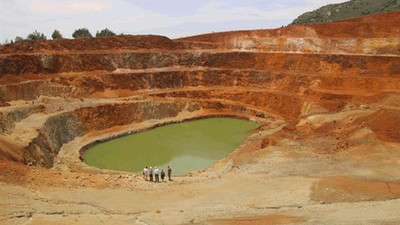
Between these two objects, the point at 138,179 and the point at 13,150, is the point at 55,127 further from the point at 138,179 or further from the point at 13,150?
the point at 138,179

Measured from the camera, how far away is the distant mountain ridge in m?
79.3

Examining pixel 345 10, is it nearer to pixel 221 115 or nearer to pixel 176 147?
pixel 221 115

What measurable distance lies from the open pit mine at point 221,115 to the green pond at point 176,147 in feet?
4.80

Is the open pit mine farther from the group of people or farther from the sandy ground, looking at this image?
the group of people

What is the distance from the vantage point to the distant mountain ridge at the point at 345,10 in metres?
79.3

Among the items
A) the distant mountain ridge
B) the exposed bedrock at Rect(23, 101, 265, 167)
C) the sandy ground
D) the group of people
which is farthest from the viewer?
the distant mountain ridge

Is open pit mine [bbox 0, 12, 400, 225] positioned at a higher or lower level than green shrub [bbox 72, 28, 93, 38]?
lower

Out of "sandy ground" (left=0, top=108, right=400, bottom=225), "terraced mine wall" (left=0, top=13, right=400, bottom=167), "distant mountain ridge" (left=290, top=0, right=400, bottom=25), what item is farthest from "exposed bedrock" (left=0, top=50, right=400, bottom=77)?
"distant mountain ridge" (left=290, top=0, right=400, bottom=25)

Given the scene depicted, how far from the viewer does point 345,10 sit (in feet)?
282

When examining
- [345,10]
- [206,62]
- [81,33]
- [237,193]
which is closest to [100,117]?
[206,62]

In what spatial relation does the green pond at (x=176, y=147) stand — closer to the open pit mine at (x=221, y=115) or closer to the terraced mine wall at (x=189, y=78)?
the open pit mine at (x=221, y=115)

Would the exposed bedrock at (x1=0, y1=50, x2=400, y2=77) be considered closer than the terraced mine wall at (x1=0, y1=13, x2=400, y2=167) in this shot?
No

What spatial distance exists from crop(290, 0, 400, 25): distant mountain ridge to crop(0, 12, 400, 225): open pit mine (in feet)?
94.0

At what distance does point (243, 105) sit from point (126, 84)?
1391 centimetres
